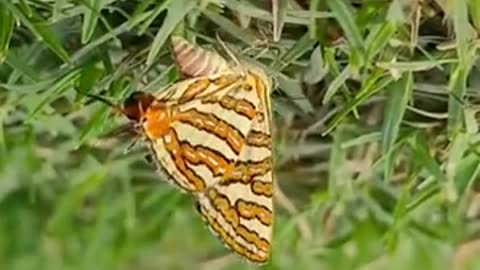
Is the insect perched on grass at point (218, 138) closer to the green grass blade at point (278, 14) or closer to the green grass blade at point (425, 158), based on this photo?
the green grass blade at point (278, 14)

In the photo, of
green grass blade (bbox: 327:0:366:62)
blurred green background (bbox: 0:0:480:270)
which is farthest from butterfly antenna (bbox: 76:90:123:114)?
green grass blade (bbox: 327:0:366:62)

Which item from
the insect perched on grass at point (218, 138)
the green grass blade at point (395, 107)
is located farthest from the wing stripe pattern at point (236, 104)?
the green grass blade at point (395, 107)

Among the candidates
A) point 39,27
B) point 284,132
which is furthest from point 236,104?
point 284,132

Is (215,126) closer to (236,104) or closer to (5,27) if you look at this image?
(236,104)

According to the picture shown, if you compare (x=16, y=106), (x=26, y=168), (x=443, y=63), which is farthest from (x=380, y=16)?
(x=26, y=168)

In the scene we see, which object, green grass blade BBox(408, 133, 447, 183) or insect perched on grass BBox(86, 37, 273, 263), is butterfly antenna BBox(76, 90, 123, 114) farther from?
green grass blade BBox(408, 133, 447, 183)

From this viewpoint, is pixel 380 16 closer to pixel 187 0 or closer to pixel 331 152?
pixel 187 0
